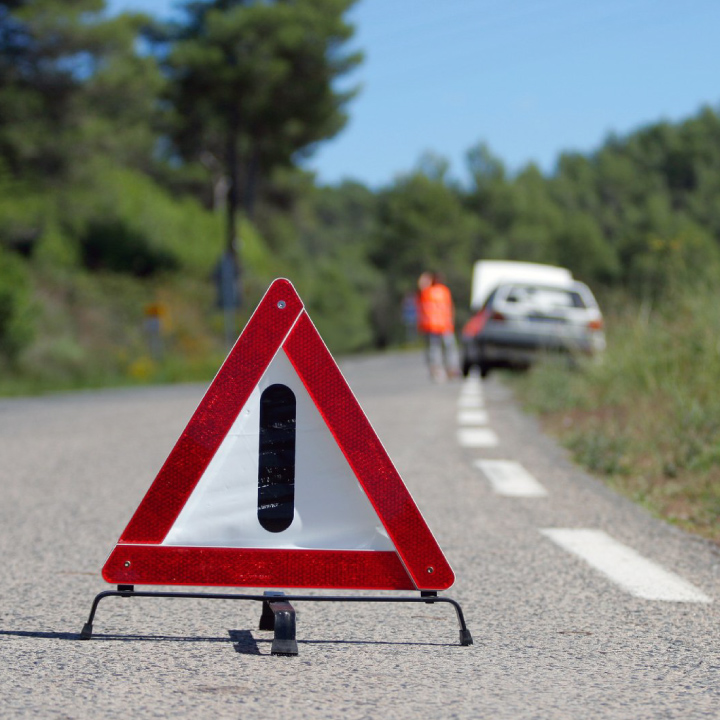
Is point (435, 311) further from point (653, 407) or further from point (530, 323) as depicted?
point (653, 407)

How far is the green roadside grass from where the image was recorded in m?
7.67

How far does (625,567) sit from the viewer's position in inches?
206

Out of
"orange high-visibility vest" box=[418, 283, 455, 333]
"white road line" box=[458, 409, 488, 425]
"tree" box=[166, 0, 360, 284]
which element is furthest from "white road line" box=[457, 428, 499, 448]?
"tree" box=[166, 0, 360, 284]

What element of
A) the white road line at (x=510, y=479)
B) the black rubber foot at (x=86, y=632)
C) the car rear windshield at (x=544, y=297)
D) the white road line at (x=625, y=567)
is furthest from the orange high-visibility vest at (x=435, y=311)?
the black rubber foot at (x=86, y=632)

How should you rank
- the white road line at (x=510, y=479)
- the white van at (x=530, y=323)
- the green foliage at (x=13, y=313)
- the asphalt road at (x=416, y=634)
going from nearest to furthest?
the asphalt road at (x=416, y=634) < the white road line at (x=510, y=479) < the white van at (x=530, y=323) < the green foliage at (x=13, y=313)

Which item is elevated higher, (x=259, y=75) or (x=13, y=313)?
(x=259, y=75)

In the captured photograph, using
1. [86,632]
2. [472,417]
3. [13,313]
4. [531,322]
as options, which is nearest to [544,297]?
[531,322]

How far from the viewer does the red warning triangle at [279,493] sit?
149 inches

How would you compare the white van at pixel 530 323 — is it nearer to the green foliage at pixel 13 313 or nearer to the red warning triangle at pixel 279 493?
the green foliage at pixel 13 313

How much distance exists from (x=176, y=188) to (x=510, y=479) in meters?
56.6

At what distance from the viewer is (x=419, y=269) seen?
93875 millimetres

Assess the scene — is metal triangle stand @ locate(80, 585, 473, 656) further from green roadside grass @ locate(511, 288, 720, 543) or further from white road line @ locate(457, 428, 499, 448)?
white road line @ locate(457, 428, 499, 448)

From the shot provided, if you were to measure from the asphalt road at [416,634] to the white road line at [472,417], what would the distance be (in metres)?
5.03

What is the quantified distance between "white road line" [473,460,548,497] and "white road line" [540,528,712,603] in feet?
4.48
